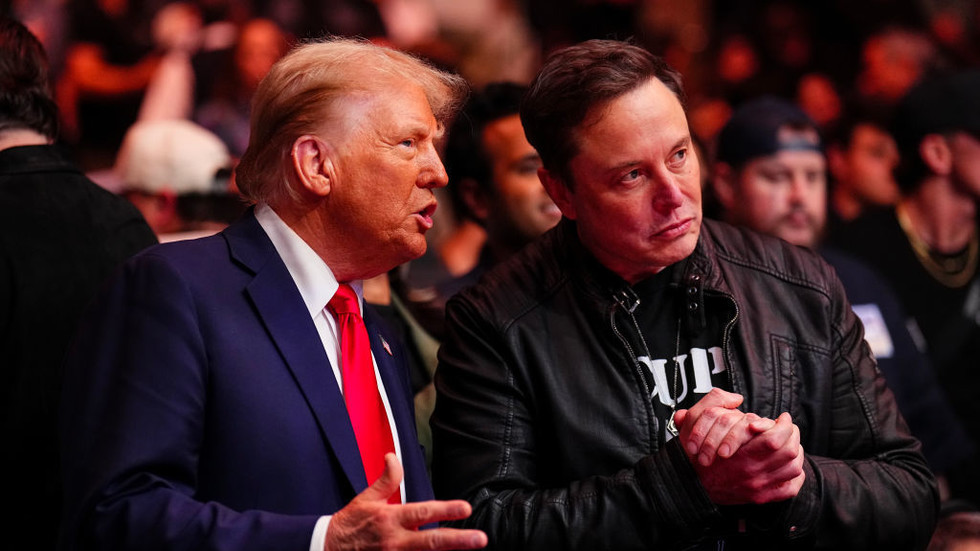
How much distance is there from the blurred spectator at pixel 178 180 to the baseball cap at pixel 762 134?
5.69 feet

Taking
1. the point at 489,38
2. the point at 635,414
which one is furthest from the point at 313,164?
the point at 489,38

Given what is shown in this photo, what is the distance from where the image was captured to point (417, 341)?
125 inches

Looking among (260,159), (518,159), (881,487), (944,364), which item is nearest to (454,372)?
(260,159)

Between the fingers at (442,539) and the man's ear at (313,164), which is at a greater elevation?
the man's ear at (313,164)

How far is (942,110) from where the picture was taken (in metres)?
4.46

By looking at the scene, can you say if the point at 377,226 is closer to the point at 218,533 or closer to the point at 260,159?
the point at 260,159

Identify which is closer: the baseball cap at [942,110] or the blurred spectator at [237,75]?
the baseball cap at [942,110]

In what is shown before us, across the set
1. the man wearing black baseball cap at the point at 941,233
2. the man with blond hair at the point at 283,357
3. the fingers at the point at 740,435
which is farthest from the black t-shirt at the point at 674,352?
the man wearing black baseball cap at the point at 941,233

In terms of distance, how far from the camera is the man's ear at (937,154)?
4.42 metres

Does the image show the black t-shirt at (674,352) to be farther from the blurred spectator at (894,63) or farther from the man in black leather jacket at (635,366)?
the blurred spectator at (894,63)

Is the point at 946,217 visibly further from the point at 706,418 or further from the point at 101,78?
the point at 101,78

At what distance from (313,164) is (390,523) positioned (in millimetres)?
728

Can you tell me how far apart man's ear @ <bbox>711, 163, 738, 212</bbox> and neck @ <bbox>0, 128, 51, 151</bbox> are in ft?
7.79

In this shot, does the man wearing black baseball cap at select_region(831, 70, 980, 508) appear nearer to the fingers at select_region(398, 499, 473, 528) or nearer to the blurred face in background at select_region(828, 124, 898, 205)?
the blurred face in background at select_region(828, 124, 898, 205)
